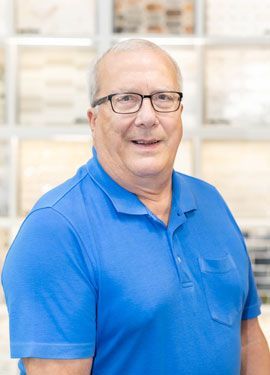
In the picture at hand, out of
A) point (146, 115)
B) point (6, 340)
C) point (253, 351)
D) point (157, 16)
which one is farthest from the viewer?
point (157, 16)

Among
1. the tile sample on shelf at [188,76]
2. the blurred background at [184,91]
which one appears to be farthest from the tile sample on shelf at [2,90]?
the tile sample on shelf at [188,76]

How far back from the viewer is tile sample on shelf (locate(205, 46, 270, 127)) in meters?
2.54

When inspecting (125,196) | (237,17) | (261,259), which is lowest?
(261,259)

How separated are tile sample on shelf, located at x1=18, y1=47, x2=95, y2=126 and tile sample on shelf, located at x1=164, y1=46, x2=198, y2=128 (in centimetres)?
34

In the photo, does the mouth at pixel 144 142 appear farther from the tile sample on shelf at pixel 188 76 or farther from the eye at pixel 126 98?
the tile sample on shelf at pixel 188 76

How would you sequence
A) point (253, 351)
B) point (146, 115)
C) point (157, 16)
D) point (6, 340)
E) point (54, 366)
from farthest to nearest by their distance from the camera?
point (157, 16), point (6, 340), point (253, 351), point (146, 115), point (54, 366)

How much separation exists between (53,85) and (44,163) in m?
0.31

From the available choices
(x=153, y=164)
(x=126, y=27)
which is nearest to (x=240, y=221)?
(x=126, y=27)

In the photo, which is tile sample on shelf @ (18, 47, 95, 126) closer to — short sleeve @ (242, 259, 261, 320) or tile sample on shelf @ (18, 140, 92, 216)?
tile sample on shelf @ (18, 140, 92, 216)

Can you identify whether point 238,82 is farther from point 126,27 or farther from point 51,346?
point 51,346

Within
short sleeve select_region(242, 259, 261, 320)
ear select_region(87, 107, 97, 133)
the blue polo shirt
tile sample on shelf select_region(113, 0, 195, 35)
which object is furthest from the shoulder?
tile sample on shelf select_region(113, 0, 195, 35)

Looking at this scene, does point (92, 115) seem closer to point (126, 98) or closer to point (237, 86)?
point (126, 98)

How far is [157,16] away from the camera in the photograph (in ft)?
8.21

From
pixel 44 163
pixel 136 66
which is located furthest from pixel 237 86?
pixel 136 66
